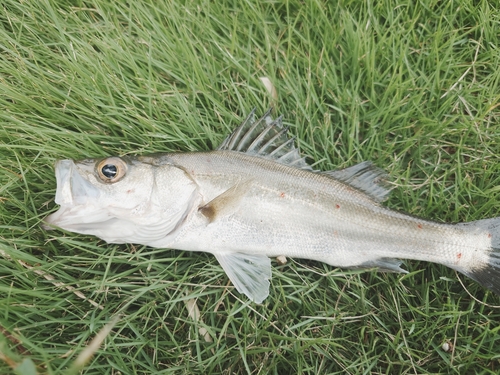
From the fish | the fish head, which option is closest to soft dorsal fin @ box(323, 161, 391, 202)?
the fish

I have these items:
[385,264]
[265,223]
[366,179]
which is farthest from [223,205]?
[385,264]

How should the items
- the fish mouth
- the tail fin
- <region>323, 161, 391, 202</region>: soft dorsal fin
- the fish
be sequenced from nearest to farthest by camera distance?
1. the fish mouth
2. the fish
3. the tail fin
4. <region>323, 161, 391, 202</region>: soft dorsal fin

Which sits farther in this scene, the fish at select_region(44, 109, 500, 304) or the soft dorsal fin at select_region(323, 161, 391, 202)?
the soft dorsal fin at select_region(323, 161, 391, 202)

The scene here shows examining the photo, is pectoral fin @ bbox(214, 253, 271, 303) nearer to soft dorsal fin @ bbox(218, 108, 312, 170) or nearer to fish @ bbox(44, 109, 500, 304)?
fish @ bbox(44, 109, 500, 304)

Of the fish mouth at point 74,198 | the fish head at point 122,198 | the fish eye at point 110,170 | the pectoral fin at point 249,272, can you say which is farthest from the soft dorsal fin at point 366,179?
the fish mouth at point 74,198

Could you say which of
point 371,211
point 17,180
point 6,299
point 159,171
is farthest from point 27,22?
point 371,211

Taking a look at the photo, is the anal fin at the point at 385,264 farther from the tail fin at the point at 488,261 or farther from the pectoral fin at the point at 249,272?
the pectoral fin at the point at 249,272
